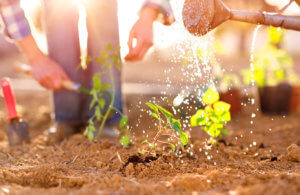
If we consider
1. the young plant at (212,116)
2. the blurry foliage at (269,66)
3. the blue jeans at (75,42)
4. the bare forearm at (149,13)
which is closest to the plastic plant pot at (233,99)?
the blurry foliage at (269,66)

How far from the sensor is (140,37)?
5.96ft

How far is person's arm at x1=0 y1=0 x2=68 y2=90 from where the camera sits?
1948 mm

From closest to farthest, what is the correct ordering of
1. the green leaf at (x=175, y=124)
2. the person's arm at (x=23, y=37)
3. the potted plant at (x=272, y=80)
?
the green leaf at (x=175, y=124) → the person's arm at (x=23, y=37) → the potted plant at (x=272, y=80)

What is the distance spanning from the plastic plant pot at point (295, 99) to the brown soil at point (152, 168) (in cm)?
90

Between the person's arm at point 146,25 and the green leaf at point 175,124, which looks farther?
the person's arm at point 146,25

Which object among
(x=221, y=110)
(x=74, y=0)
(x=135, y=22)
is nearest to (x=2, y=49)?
(x=74, y=0)

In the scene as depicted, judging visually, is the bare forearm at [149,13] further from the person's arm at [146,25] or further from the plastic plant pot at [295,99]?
the plastic plant pot at [295,99]

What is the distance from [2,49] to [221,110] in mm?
7328

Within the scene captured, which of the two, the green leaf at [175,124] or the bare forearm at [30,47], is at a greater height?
the bare forearm at [30,47]

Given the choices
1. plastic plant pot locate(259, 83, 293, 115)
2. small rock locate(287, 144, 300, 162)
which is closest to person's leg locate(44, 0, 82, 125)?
small rock locate(287, 144, 300, 162)

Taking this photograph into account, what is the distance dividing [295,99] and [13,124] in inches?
91.9

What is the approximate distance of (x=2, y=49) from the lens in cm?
774

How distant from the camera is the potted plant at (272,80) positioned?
288cm

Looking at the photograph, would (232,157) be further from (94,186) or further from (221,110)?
(94,186)
